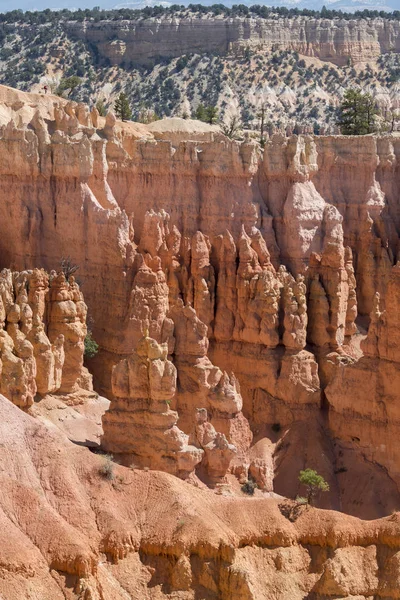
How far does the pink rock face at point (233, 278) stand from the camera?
50000 mm

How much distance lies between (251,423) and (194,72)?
92.5 meters

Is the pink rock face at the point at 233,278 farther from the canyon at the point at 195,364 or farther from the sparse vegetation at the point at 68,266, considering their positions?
the sparse vegetation at the point at 68,266

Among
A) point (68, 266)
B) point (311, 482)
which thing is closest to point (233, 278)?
point (68, 266)

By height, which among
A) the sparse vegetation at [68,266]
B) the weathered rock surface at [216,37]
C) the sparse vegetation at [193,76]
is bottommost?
the sparse vegetation at [68,266]

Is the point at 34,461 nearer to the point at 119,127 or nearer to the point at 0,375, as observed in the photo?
the point at 0,375

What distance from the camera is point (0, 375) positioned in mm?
43531

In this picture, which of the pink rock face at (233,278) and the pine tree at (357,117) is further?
the pine tree at (357,117)

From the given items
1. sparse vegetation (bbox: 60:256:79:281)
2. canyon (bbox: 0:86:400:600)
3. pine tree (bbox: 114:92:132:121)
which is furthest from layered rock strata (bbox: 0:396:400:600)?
pine tree (bbox: 114:92:132:121)

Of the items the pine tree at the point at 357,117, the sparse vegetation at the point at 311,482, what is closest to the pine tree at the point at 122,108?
the pine tree at the point at 357,117

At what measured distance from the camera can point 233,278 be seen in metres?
56.4

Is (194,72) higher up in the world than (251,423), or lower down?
higher up

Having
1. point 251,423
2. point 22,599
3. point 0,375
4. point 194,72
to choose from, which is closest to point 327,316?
point 251,423

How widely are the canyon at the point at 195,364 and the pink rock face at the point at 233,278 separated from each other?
0.08 metres

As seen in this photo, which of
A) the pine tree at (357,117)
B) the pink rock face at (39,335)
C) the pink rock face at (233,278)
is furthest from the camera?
the pine tree at (357,117)
